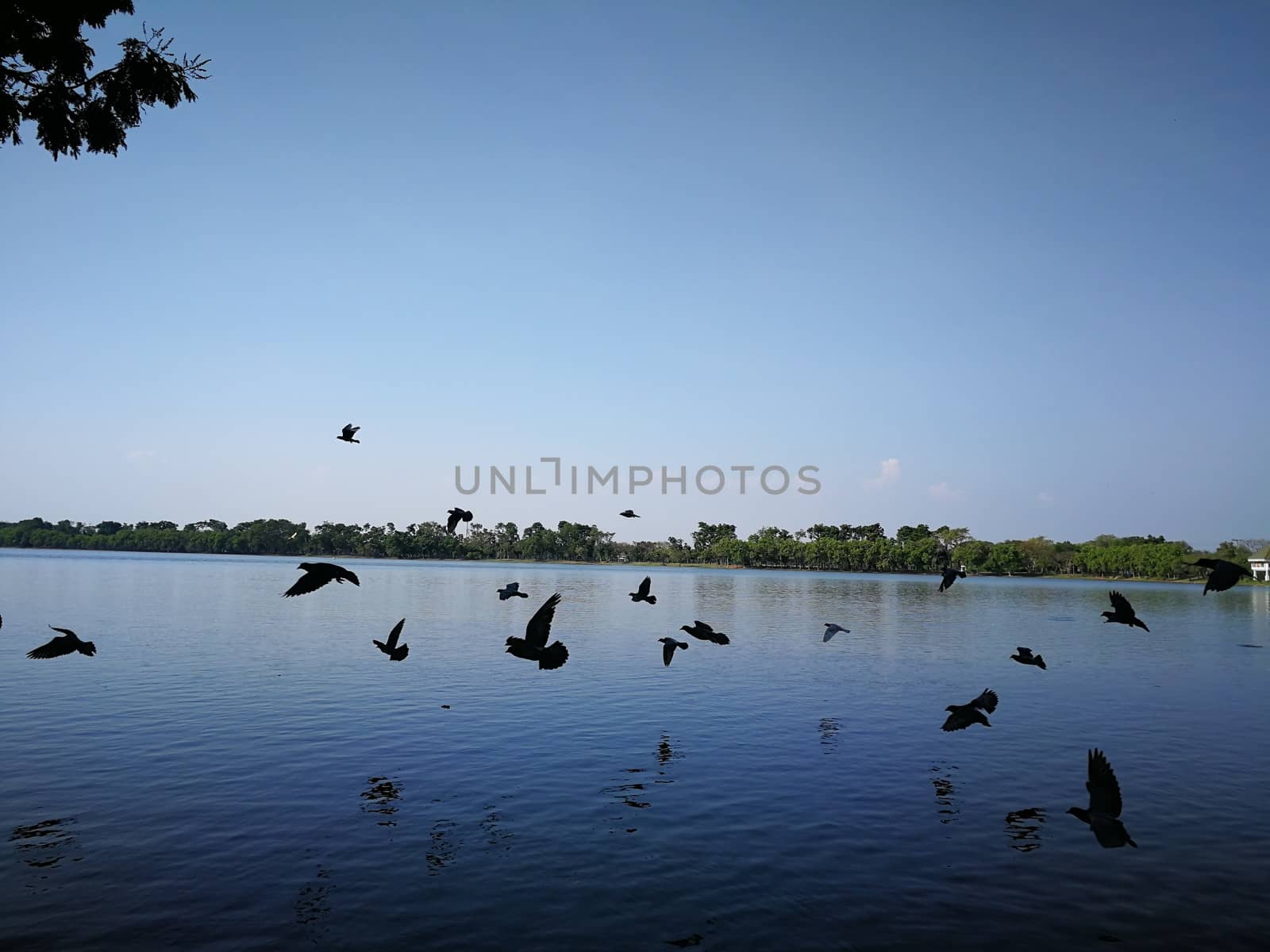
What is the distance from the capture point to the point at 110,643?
40969 millimetres

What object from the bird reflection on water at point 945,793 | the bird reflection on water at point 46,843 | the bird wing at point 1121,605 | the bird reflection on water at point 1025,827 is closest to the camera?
the bird reflection on water at point 46,843

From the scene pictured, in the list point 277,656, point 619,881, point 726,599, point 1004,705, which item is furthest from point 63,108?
point 726,599

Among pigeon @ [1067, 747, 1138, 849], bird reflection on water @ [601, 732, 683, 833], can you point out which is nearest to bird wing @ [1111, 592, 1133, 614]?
pigeon @ [1067, 747, 1138, 849]

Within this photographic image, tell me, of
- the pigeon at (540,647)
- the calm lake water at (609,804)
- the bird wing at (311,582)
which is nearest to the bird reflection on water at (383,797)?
the calm lake water at (609,804)

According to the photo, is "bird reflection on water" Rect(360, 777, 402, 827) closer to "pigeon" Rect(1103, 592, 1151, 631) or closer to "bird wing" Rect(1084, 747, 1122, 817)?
"bird wing" Rect(1084, 747, 1122, 817)

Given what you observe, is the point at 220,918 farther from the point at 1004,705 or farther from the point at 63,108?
the point at 1004,705

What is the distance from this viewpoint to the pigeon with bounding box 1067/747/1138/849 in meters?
11.4

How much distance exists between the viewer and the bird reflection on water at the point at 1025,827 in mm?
15367

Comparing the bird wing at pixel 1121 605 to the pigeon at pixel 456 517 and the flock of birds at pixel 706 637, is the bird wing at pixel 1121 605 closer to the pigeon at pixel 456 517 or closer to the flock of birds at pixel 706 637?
the flock of birds at pixel 706 637

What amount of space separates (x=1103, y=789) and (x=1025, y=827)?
5344 millimetres

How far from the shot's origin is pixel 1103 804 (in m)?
11.8

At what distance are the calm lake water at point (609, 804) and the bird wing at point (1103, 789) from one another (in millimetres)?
1778

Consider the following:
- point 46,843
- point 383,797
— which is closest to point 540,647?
point 383,797

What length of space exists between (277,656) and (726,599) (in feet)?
200
